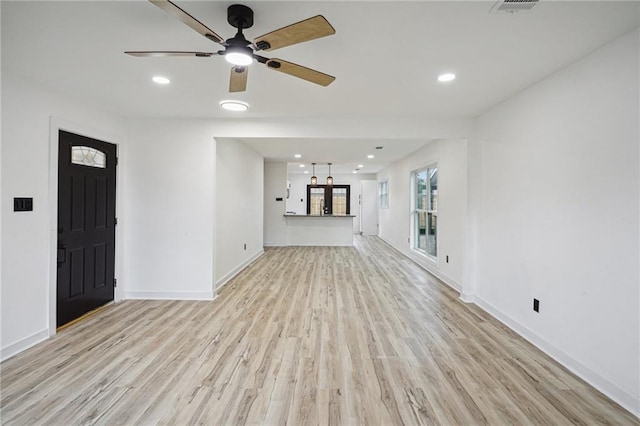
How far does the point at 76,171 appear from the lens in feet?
10.4

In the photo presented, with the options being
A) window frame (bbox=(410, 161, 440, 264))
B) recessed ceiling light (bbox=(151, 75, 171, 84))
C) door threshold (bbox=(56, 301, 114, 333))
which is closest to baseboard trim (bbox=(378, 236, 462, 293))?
window frame (bbox=(410, 161, 440, 264))

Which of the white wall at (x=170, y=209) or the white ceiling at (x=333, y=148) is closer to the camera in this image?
the white wall at (x=170, y=209)

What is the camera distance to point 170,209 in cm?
393

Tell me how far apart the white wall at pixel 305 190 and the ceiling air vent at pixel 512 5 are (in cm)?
998

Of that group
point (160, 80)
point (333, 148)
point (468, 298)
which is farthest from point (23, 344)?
point (333, 148)

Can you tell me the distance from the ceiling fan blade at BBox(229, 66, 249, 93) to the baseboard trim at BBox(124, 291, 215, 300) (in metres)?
2.79

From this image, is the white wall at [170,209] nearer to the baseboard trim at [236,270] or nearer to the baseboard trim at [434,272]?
the baseboard trim at [236,270]

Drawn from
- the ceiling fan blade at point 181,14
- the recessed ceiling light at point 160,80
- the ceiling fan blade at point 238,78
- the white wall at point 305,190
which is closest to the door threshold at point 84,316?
the recessed ceiling light at point 160,80

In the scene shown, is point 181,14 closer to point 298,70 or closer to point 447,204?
point 298,70

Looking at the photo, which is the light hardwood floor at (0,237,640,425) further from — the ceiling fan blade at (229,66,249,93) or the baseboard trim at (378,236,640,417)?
the ceiling fan blade at (229,66,249,93)

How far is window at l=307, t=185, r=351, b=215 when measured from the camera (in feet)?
39.1

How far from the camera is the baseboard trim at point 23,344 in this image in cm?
243

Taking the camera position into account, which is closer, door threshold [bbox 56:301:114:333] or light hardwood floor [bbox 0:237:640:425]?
light hardwood floor [bbox 0:237:640:425]

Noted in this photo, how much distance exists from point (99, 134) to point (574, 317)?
5.16 meters
